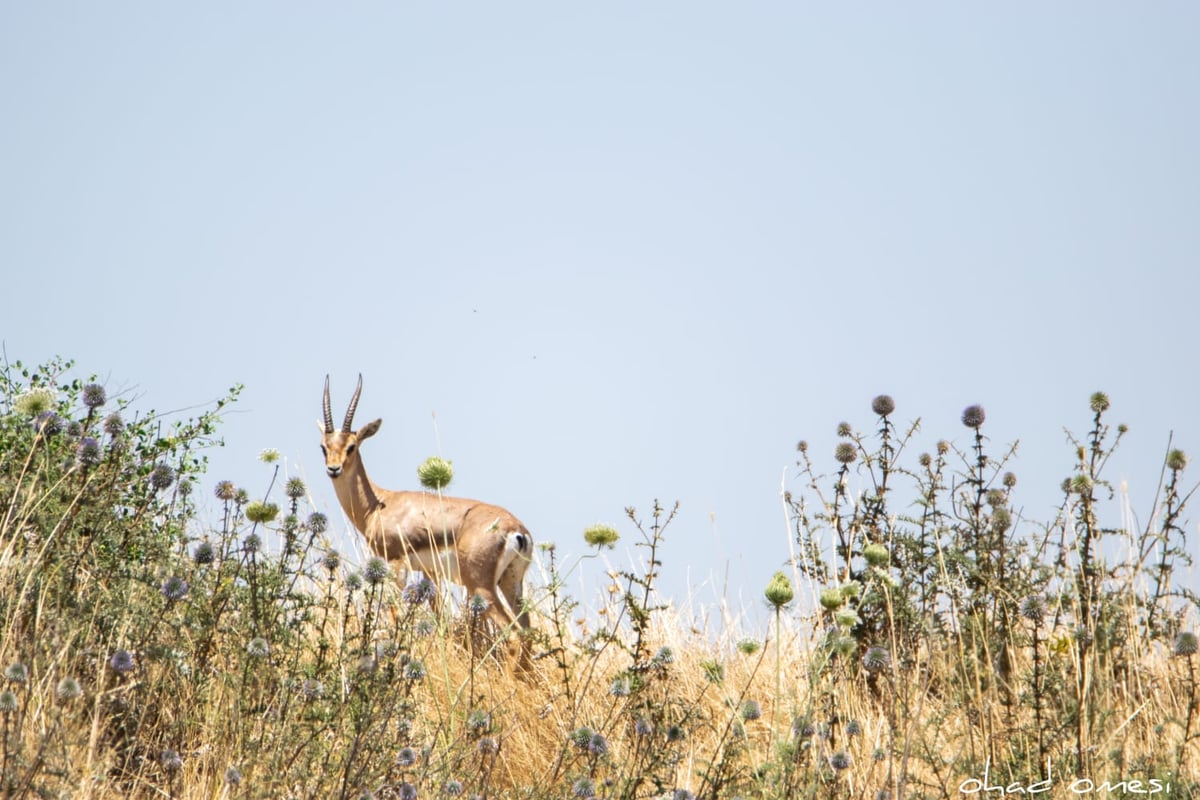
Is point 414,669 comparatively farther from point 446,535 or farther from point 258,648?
point 446,535

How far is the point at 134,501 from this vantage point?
7645 millimetres

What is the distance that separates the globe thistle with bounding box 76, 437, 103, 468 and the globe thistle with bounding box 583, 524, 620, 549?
201 cm

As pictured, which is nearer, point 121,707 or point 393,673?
point 393,673

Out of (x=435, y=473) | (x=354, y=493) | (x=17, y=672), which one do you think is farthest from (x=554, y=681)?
(x=354, y=493)

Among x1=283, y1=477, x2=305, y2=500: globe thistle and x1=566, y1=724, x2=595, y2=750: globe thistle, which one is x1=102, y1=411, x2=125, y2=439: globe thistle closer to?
x1=283, y1=477, x2=305, y2=500: globe thistle

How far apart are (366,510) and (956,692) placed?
8.10 meters

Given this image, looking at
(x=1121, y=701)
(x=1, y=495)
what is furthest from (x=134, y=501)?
(x=1121, y=701)

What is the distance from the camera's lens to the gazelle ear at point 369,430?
13.1 metres

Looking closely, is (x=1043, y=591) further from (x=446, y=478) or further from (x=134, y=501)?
(x=134, y=501)

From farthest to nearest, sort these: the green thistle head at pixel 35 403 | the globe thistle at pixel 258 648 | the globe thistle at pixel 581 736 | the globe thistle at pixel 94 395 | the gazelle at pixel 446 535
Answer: the gazelle at pixel 446 535 → the green thistle head at pixel 35 403 → the globe thistle at pixel 94 395 → the globe thistle at pixel 258 648 → the globe thistle at pixel 581 736

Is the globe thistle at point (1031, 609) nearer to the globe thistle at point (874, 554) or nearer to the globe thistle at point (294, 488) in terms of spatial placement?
the globe thistle at point (874, 554)

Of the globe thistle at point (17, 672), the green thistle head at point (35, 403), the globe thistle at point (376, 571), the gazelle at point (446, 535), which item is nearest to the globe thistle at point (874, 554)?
the globe thistle at point (376, 571)

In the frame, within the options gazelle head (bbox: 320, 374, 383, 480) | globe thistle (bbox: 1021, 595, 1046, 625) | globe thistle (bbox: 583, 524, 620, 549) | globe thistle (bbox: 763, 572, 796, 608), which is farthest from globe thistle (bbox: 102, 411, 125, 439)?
gazelle head (bbox: 320, 374, 383, 480)

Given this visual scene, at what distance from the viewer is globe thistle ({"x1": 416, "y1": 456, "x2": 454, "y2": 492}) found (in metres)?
5.93
